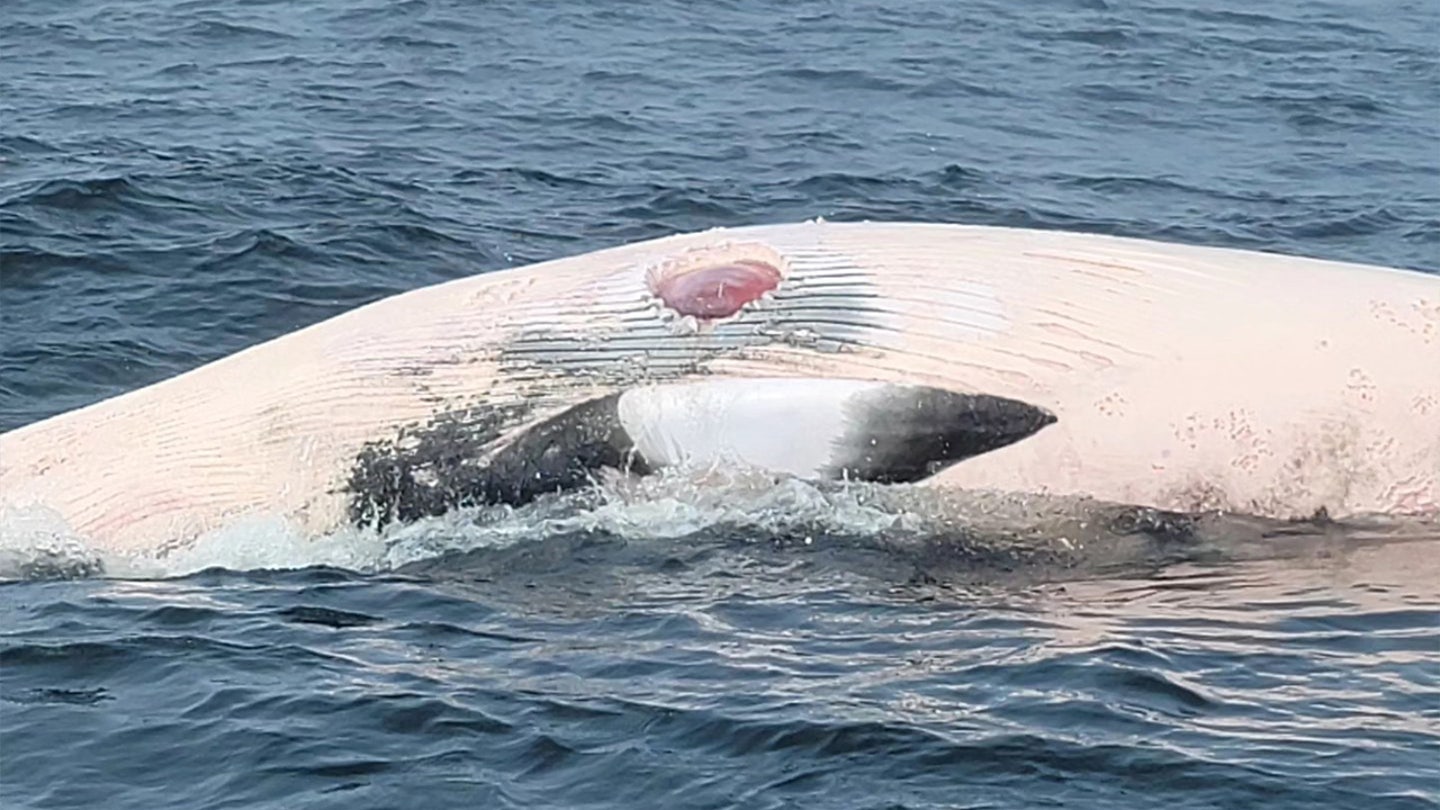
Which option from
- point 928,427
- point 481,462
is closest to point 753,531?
point 928,427

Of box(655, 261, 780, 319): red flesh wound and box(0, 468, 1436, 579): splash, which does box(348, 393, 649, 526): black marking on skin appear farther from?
box(655, 261, 780, 319): red flesh wound

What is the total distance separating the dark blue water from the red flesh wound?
31.7 inches

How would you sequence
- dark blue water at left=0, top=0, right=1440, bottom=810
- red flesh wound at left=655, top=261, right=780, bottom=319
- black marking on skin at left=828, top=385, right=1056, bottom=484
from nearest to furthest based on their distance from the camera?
1. dark blue water at left=0, top=0, right=1440, bottom=810
2. black marking on skin at left=828, top=385, right=1056, bottom=484
3. red flesh wound at left=655, top=261, right=780, bottom=319

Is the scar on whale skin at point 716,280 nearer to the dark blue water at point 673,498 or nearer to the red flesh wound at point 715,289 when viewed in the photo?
the red flesh wound at point 715,289

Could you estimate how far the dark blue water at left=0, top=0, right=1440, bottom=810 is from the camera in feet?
26.6

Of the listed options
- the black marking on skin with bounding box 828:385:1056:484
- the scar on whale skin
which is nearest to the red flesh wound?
the scar on whale skin

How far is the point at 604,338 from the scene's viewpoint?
1011 centimetres

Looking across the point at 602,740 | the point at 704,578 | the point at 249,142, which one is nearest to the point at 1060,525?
the point at 704,578

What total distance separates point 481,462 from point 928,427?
1.79 metres

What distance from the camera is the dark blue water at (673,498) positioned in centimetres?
810

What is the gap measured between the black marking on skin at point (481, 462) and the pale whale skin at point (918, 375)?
12 millimetres

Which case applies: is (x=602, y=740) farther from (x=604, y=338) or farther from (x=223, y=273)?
(x=223, y=273)


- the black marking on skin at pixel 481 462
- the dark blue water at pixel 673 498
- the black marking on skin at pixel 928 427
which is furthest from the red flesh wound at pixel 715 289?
the dark blue water at pixel 673 498

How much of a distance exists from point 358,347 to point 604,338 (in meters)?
1.03
